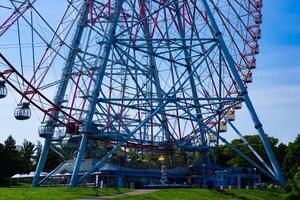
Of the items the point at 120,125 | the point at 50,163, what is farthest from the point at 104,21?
the point at 50,163

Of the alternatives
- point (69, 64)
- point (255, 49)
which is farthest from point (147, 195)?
point (255, 49)

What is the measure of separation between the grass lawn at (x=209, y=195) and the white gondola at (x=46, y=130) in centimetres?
1402

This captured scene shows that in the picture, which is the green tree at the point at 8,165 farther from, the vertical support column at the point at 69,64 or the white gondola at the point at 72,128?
the white gondola at the point at 72,128

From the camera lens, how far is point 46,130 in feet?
151

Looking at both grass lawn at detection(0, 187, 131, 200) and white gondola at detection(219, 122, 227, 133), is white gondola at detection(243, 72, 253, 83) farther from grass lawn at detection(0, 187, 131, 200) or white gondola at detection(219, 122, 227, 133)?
grass lawn at detection(0, 187, 131, 200)

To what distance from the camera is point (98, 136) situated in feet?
145

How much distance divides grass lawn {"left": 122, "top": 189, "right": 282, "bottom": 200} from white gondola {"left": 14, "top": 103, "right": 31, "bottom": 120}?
37.5 feet

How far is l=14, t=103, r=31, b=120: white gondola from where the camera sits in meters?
38.8

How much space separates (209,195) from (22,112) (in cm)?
1507

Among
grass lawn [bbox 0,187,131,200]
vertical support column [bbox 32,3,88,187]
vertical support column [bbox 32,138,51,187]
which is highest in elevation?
vertical support column [bbox 32,3,88,187]

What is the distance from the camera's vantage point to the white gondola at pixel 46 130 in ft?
151

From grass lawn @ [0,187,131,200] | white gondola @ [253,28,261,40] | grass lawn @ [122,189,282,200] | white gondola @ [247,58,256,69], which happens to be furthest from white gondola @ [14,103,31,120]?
white gondola @ [253,28,261,40]

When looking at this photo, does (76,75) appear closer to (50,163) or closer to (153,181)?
(153,181)

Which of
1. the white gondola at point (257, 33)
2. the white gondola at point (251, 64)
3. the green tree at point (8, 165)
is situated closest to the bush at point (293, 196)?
the white gondola at point (251, 64)
